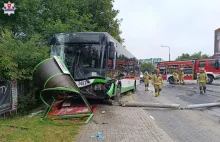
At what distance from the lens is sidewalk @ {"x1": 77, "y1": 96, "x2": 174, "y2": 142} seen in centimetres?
607

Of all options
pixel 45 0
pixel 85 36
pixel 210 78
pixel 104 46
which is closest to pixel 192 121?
pixel 104 46

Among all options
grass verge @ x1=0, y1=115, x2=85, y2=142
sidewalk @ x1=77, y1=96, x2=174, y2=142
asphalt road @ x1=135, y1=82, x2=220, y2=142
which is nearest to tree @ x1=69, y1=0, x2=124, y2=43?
asphalt road @ x1=135, y1=82, x2=220, y2=142

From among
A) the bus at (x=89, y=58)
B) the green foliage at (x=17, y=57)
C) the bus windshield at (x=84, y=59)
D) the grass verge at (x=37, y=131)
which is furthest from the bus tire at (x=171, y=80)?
the grass verge at (x=37, y=131)

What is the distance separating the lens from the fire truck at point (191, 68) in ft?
99.0

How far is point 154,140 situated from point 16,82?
212 inches

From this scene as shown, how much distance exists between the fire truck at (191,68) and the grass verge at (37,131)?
2565 centimetres

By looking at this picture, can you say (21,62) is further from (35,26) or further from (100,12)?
(100,12)

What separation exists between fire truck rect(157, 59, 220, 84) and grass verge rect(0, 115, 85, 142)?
25651 mm

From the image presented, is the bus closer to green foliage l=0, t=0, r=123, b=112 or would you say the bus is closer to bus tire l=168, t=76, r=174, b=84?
green foliage l=0, t=0, r=123, b=112

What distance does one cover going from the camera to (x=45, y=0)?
19406 millimetres

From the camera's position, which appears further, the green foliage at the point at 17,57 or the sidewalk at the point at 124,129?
the green foliage at the point at 17,57

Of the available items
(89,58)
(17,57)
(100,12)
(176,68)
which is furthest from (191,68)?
(17,57)

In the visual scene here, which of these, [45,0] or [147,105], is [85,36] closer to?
[147,105]

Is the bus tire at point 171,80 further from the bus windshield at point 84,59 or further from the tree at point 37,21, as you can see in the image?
the bus windshield at point 84,59
